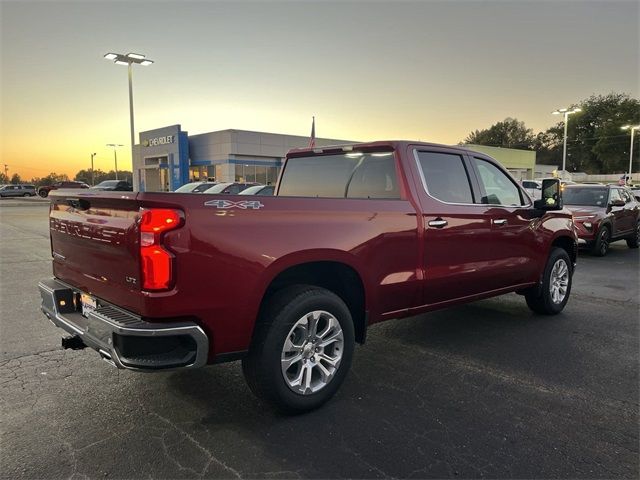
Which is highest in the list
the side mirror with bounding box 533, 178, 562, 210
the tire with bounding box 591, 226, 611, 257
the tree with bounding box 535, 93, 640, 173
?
the tree with bounding box 535, 93, 640, 173

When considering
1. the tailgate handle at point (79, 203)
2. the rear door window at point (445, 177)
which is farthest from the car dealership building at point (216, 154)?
the tailgate handle at point (79, 203)

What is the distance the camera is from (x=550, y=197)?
540 centimetres

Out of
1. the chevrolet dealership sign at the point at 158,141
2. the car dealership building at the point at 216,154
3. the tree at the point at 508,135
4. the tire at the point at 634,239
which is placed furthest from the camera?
the tree at the point at 508,135

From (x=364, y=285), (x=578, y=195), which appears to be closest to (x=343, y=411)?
(x=364, y=285)

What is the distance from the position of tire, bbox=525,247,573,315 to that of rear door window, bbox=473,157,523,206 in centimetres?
104

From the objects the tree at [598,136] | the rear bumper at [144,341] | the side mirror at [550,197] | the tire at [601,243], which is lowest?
the tire at [601,243]

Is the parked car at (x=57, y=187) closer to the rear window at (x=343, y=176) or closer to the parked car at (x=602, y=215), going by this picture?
the rear window at (x=343, y=176)

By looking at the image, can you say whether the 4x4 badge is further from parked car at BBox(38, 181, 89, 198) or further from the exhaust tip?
parked car at BBox(38, 181, 89, 198)

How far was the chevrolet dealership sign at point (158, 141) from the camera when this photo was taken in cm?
4229

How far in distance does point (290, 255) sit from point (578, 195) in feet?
39.0

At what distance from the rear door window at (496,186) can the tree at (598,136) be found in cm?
8276

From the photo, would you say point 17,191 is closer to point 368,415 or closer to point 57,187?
point 57,187

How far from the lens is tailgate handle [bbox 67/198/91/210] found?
324cm

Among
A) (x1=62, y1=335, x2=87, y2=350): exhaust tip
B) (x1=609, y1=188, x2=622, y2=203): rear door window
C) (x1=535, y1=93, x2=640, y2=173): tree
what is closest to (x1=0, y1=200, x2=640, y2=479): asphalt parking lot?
(x1=62, y1=335, x2=87, y2=350): exhaust tip
